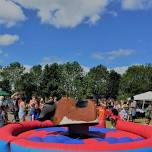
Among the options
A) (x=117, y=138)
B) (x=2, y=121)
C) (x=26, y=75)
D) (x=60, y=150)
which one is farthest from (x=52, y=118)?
(x=26, y=75)

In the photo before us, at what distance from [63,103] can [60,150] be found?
5.59ft

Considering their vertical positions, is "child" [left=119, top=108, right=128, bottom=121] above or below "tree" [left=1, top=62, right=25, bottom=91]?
below

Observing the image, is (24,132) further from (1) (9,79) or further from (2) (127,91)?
(1) (9,79)

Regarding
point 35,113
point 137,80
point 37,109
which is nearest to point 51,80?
point 137,80

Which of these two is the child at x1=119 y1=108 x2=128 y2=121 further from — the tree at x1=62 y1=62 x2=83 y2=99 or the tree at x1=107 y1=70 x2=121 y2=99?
the tree at x1=107 y1=70 x2=121 y2=99

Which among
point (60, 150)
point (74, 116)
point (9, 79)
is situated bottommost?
point (60, 150)

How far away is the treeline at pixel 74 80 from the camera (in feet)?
283

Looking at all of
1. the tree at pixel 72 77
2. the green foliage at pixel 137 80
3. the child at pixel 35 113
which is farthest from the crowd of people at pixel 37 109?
the tree at pixel 72 77

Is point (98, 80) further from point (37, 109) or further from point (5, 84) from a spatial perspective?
point (37, 109)

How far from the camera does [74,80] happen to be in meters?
98.4

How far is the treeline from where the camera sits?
8638 centimetres

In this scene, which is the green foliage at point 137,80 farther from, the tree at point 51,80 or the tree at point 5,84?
the tree at point 5,84

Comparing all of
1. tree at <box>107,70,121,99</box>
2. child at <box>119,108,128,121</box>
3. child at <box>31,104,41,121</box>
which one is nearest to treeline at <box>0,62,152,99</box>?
tree at <box>107,70,121,99</box>

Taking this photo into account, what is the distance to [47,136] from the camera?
8.00 meters
